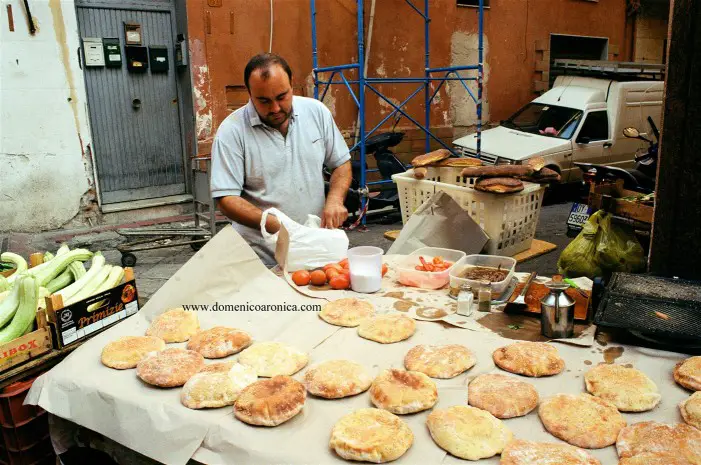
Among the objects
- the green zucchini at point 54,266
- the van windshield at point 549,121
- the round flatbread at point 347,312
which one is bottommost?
the round flatbread at point 347,312

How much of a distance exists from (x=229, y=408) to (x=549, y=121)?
911 centimetres

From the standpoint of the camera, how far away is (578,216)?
6.73m

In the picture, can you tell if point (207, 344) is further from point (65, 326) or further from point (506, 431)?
point (506, 431)

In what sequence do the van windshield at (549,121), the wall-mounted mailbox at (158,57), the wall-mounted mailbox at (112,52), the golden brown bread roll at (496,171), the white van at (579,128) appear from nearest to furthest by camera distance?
the golden brown bread roll at (496,171)
the wall-mounted mailbox at (112,52)
the wall-mounted mailbox at (158,57)
the white van at (579,128)
the van windshield at (549,121)

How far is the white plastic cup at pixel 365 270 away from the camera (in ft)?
9.22

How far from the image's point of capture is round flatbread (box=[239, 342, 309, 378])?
2.11 metres

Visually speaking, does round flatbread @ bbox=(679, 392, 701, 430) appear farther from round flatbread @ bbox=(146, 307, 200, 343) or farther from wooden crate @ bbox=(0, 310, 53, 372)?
wooden crate @ bbox=(0, 310, 53, 372)

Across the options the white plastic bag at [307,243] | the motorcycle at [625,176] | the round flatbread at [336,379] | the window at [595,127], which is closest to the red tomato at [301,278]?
the white plastic bag at [307,243]

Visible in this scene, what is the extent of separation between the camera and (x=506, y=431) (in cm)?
169

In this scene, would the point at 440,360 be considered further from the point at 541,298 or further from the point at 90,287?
the point at 90,287

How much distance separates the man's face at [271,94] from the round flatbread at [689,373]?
2.36 metres

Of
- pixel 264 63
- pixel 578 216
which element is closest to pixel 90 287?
pixel 264 63

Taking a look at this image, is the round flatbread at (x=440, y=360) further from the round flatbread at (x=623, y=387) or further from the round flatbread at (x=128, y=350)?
the round flatbread at (x=128, y=350)

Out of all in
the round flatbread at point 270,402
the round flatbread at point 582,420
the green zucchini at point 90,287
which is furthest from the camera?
the green zucchini at point 90,287
